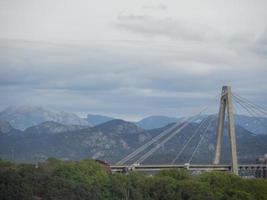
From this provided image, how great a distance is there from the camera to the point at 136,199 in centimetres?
5403

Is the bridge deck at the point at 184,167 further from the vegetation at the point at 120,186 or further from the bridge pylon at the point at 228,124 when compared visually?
the vegetation at the point at 120,186

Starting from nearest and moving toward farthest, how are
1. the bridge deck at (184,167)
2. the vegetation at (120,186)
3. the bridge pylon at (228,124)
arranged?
1. the vegetation at (120,186)
2. the bridge pylon at (228,124)
3. the bridge deck at (184,167)

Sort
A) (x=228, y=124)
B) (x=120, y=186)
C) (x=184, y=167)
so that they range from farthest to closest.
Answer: (x=184, y=167)
(x=228, y=124)
(x=120, y=186)

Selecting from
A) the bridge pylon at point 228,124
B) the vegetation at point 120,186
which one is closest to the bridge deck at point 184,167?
the bridge pylon at point 228,124

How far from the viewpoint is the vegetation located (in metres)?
51.9

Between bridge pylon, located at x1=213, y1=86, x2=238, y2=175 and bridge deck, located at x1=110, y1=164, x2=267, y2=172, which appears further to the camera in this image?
bridge deck, located at x1=110, y1=164, x2=267, y2=172

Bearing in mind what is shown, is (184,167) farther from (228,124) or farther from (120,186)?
(120,186)

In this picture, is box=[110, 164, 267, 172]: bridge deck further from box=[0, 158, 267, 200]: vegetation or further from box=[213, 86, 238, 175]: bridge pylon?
box=[0, 158, 267, 200]: vegetation

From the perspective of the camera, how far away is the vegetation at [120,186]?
170 feet

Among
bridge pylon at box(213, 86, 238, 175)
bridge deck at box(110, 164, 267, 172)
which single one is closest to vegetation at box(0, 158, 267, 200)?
bridge pylon at box(213, 86, 238, 175)

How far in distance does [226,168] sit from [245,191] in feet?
37.9

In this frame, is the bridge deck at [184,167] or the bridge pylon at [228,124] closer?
the bridge pylon at [228,124]

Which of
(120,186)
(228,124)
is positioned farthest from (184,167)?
(120,186)

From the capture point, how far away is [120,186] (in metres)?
55.4
